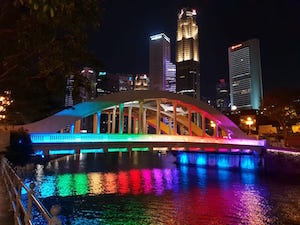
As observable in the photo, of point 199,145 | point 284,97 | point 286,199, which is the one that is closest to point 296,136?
point 284,97

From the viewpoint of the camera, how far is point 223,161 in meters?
52.4

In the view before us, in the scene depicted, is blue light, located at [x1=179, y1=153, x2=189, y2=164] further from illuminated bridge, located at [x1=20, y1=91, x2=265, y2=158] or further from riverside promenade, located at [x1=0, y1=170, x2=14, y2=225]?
riverside promenade, located at [x1=0, y1=170, x2=14, y2=225]

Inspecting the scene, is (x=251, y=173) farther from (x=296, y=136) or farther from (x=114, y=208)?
(x=114, y=208)

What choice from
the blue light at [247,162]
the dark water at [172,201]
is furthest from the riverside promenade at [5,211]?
the blue light at [247,162]

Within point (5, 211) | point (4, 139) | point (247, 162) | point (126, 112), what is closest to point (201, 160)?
point (247, 162)

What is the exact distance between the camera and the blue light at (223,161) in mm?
51781

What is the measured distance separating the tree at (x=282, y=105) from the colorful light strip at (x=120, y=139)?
8713mm

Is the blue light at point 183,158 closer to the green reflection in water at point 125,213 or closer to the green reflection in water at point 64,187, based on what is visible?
the green reflection in water at point 64,187

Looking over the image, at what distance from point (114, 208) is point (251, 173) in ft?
96.9

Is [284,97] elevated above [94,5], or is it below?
above

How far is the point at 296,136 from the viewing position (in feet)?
186

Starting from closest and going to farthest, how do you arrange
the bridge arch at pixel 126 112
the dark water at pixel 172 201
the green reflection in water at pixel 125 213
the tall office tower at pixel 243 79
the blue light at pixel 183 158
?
the green reflection in water at pixel 125 213 < the dark water at pixel 172 201 < the bridge arch at pixel 126 112 < the blue light at pixel 183 158 < the tall office tower at pixel 243 79

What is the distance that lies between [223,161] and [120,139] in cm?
2215

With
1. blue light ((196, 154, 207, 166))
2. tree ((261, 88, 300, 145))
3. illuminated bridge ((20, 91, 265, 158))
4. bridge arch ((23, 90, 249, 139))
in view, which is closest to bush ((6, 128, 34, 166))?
illuminated bridge ((20, 91, 265, 158))
